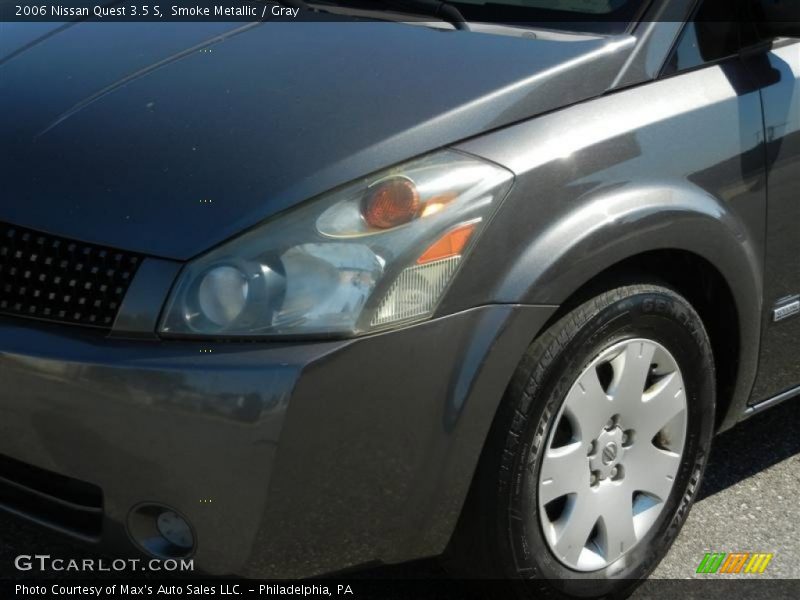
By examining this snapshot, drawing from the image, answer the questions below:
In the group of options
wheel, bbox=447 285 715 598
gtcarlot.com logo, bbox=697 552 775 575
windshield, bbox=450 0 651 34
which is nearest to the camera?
wheel, bbox=447 285 715 598

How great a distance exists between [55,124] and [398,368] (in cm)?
93

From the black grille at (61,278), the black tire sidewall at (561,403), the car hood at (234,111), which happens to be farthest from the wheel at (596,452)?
the black grille at (61,278)

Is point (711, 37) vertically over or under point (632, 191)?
over

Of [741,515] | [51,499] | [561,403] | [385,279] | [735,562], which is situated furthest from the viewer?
[741,515]

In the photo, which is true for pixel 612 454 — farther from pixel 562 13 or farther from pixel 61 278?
pixel 61 278

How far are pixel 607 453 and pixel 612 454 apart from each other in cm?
2

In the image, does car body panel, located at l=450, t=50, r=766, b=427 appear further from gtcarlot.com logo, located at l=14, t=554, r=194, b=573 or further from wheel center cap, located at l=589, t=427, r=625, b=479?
gtcarlot.com logo, located at l=14, t=554, r=194, b=573

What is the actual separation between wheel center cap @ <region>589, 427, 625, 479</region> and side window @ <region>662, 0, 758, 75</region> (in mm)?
789

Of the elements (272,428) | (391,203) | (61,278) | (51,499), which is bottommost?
(51,499)

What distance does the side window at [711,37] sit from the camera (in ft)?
8.99

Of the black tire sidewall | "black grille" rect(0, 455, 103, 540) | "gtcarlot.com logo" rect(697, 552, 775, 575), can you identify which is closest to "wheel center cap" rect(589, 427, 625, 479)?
the black tire sidewall

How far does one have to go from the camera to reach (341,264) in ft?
7.16

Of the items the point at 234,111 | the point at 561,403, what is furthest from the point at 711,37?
the point at 234,111

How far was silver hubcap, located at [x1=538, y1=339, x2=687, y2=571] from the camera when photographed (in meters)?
2.54
